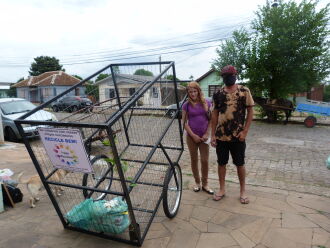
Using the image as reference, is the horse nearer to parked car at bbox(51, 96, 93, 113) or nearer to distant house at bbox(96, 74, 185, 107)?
distant house at bbox(96, 74, 185, 107)

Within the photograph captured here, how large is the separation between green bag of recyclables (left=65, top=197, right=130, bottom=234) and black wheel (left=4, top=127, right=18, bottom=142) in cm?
723

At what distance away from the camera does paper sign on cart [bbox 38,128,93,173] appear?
6.98 feet

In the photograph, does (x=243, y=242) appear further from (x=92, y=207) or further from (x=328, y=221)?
(x=92, y=207)

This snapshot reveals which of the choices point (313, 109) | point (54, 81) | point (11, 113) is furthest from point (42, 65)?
point (313, 109)

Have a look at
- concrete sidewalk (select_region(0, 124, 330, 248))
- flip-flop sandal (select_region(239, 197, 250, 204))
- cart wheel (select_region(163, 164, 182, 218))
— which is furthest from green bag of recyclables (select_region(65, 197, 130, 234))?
flip-flop sandal (select_region(239, 197, 250, 204))

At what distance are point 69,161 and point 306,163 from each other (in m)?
5.27

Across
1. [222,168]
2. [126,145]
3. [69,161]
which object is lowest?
[222,168]

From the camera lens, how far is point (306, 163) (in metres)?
5.67


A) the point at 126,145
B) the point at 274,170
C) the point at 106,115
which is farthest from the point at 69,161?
the point at 274,170

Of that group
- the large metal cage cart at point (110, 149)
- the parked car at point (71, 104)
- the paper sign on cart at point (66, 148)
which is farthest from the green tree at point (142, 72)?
the paper sign on cart at point (66, 148)

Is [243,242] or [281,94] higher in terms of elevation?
[243,242]

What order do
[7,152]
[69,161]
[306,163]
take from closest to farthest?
[69,161] → [306,163] → [7,152]

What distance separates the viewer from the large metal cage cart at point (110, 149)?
2.38 meters

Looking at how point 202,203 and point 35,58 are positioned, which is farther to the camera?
point 35,58
